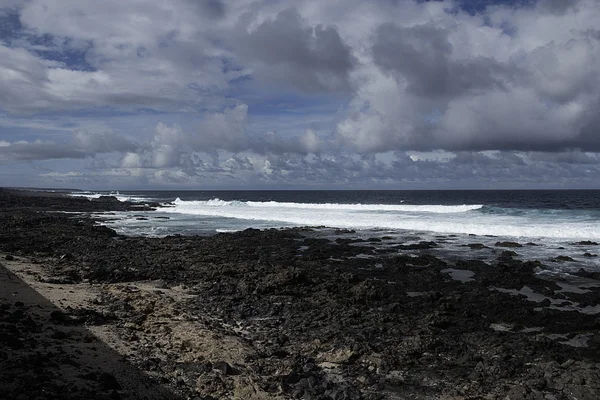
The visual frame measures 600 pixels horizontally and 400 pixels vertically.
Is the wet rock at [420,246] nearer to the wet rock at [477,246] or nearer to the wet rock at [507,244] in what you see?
the wet rock at [477,246]

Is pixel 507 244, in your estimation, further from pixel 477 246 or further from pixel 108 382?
pixel 108 382

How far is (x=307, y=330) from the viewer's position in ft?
31.2

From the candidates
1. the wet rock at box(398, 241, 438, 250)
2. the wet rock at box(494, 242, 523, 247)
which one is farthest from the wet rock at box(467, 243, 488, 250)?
the wet rock at box(398, 241, 438, 250)

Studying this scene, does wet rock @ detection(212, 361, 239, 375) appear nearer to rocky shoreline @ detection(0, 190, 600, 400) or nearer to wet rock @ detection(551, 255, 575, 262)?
rocky shoreline @ detection(0, 190, 600, 400)

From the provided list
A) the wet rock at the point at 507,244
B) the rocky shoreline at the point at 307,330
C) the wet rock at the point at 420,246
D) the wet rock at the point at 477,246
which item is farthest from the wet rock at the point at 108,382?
the wet rock at the point at 507,244

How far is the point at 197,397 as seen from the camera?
6441mm

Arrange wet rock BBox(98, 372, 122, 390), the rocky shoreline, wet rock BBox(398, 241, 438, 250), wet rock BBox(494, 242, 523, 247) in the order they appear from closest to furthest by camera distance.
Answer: wet rock BBox(98, 372, 122, 390) → the rocky shoreline → wet rock BBox(398, 241, 438, 250) → wet rock BBox(494, 242, 523, 247)

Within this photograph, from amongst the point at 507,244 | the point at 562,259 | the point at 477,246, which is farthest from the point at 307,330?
the point at 507,244

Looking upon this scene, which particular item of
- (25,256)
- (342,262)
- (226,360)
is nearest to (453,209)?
(342,262)

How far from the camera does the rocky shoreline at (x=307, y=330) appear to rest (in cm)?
679

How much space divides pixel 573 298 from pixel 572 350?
4467 millimetres

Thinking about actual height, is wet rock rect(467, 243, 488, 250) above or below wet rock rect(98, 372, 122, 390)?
above

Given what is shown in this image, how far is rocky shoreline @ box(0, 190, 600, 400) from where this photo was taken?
6.79 meters

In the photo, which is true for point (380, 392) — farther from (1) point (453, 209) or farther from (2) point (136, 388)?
(1) point (453, 209)
